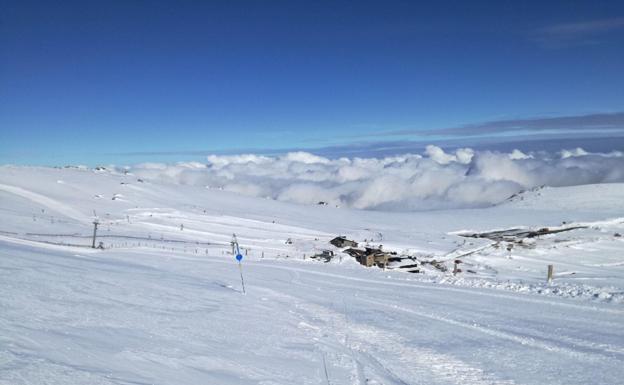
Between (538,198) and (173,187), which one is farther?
(538,198)

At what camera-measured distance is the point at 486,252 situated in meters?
51.9

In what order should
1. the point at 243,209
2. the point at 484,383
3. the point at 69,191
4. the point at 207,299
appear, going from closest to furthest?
the point at 484,383 → the point at 207,299 → the point at 69,191 → the point at 243,209

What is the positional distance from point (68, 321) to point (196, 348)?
2.37 m

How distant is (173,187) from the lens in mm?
98125

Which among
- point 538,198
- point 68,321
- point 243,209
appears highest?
point 538,198

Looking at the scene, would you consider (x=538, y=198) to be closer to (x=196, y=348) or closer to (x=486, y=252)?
(x=486, y=252)

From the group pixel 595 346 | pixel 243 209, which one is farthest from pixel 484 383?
pixel 243 209

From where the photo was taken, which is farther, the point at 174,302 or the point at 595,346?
the point at 174,302

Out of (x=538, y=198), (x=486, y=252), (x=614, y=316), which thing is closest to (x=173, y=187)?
(x=486, y=252)

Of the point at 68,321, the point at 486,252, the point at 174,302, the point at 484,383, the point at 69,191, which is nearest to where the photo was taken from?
the point at 484,383

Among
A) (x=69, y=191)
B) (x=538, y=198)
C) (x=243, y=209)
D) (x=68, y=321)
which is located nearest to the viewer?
(x=68, y=321)

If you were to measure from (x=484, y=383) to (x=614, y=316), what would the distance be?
7.39 m

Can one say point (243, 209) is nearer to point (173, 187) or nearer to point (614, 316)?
point (173, 187)

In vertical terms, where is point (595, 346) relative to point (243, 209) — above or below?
below
